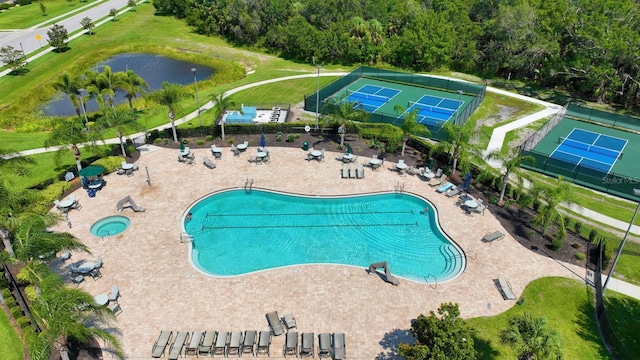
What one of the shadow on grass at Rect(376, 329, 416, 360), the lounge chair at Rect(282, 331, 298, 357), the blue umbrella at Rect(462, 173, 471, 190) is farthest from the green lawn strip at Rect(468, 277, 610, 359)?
the blue umbrella at Rect(462, 173, 471, 190)

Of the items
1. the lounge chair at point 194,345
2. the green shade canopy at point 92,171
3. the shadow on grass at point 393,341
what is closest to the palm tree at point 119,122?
the green shade canopy at point 92,171

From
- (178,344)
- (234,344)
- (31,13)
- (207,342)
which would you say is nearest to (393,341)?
(234,344)

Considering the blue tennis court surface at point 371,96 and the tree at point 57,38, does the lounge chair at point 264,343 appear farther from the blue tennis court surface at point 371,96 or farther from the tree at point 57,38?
the tree at point 57,38

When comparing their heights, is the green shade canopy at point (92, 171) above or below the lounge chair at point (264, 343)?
above

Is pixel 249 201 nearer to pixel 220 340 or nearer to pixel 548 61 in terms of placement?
pixel 220 340

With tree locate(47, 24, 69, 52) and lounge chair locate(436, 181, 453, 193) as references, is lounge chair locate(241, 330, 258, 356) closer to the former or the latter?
lounge chair locate(436, 181, 453, 193)
